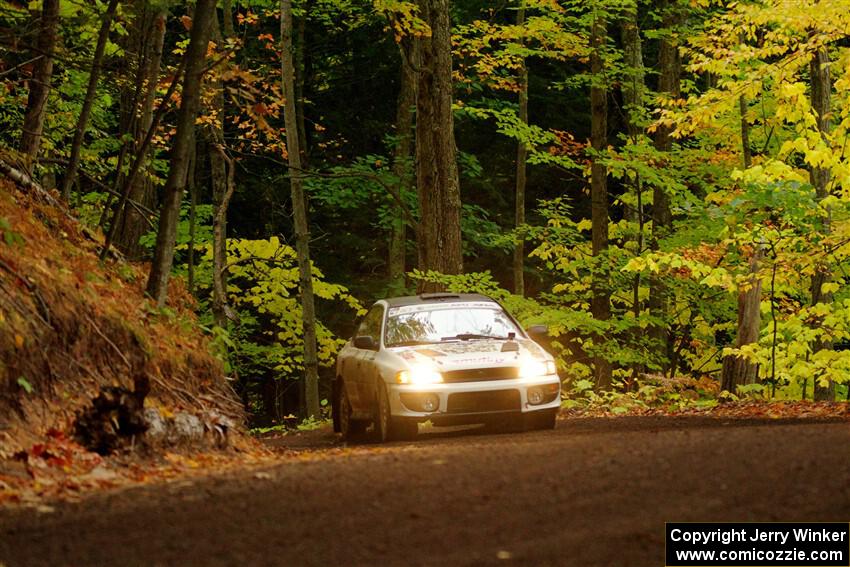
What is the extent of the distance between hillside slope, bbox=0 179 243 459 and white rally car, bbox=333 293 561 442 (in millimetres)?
1791

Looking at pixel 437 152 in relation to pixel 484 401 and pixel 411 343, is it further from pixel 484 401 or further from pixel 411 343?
pixel 484 401

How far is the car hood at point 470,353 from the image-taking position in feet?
40.8

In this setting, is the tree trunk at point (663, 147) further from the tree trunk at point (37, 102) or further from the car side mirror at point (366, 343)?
the tree trunk at point (37, 102)

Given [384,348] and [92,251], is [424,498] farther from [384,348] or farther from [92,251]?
[92,251]

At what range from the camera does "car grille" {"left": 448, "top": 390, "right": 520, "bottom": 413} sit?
40.3 feet

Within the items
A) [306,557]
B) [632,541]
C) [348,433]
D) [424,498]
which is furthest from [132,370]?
[632,541]

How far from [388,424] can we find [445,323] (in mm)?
1759

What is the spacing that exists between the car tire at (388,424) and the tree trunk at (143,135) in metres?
4.53

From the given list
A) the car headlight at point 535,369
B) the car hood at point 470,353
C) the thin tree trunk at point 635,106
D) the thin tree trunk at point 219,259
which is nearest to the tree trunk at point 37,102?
the car hood at point 470,353

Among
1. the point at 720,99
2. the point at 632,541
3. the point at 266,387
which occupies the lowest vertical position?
the point at 266,387

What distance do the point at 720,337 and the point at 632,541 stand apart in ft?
87.0

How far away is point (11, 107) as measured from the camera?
19.4 metres

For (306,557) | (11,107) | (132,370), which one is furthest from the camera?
(11,107)

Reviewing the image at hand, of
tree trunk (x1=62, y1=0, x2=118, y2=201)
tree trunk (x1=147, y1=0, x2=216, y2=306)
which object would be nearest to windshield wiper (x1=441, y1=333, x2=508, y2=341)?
tree trunk (x1=147, y1=0, x2=216, y2=306)
